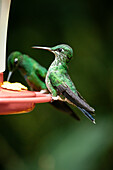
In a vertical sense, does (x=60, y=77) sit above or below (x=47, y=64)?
above

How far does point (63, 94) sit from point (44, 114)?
7.45 feet

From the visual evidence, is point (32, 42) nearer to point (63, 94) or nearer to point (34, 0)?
point (34, 0)

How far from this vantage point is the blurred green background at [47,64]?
408cm

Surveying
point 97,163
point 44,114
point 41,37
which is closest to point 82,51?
point 41,37

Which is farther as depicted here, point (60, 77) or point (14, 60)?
point (14, 60)

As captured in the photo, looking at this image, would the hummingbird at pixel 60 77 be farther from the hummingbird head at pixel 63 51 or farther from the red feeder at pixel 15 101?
the red feeder at pixel 15 101

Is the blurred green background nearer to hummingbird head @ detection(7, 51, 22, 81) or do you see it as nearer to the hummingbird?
hummingbird head @ detection(7, 51, 22, 81)

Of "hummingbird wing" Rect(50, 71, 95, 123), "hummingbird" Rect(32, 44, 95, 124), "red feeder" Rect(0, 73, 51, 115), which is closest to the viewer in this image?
"red feeder" Rect(0, 73, 51, 115)

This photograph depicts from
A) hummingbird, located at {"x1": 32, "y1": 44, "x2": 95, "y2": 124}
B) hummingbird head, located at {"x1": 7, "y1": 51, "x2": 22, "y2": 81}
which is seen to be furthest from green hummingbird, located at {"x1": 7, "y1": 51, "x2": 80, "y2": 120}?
hummingbird, located at {"x1": 32, "y1": 44, "x2": 95, "y2": 124}

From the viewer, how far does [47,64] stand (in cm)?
432

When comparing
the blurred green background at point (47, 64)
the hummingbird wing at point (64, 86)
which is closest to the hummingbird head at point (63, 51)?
the hummingbird wing at point (64, 86)

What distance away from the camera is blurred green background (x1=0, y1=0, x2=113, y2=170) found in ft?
13.4

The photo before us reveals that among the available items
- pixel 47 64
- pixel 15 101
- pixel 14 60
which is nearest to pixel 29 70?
pixel 14 60

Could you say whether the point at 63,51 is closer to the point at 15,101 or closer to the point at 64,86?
Answer: the point at 64,86
